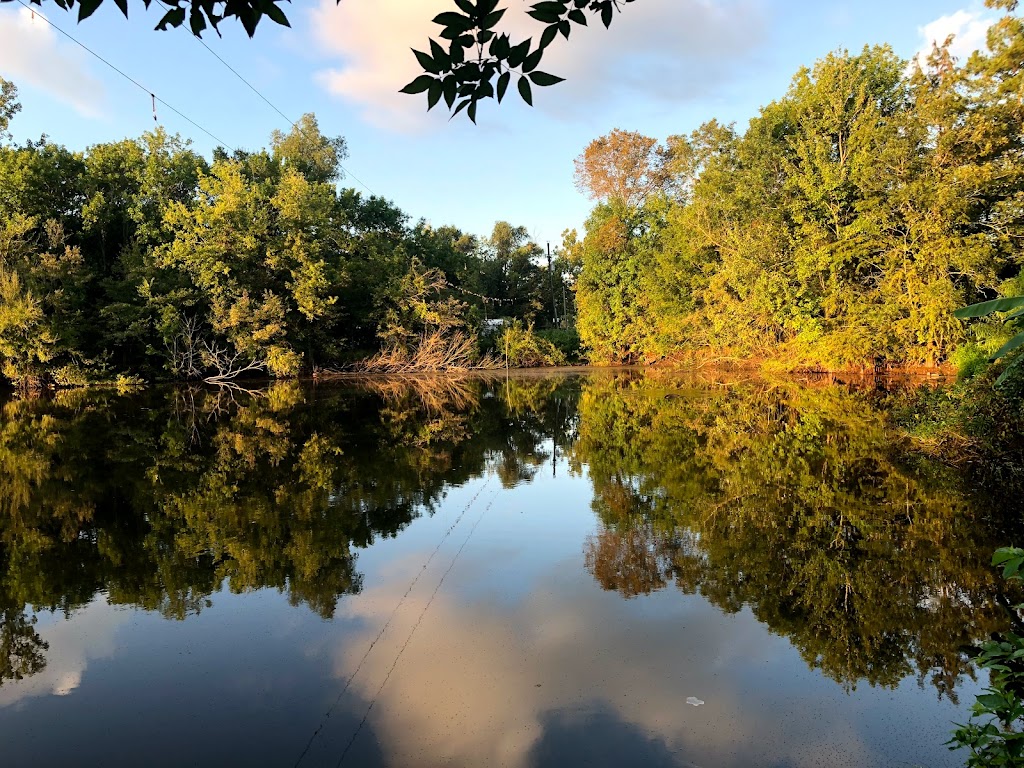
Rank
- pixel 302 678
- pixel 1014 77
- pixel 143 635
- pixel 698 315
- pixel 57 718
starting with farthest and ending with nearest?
pixel 698 315 → pixel 1014 77 → pixel 143 635 → pixel 302 678 → pixel 57 718

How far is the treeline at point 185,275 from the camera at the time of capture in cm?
2605

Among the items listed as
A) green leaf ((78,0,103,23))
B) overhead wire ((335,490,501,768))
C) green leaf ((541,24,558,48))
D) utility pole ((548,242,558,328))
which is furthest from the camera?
utility pole ((548,242,558,328))

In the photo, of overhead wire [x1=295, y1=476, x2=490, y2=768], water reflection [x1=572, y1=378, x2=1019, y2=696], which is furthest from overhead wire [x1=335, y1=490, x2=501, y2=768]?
water reflection [x1=572, y1=378, x2=1019, y2=696]

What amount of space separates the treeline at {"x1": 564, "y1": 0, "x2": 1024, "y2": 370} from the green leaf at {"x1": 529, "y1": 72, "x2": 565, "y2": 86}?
12488 millimetres

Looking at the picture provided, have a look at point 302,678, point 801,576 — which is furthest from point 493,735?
point 801,576

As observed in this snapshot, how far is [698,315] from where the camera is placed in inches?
1273

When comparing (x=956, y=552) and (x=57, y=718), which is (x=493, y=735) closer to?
(x=57, y=718)

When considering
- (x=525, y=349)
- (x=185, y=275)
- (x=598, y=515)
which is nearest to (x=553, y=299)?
(x=525, y=349)

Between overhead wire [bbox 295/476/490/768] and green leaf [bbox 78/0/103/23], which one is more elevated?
green leaf [bbox 78/0/103/23]

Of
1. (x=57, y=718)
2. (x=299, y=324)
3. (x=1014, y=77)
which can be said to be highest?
(x=1014, y=77)

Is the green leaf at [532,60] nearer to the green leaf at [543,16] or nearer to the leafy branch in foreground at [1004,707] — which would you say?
the green leaf at [543,16]

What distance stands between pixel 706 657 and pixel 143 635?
406 cm

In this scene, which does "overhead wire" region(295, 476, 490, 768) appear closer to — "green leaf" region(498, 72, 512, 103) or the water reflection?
the water reflection

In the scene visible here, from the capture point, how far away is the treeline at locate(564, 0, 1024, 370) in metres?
20.0
